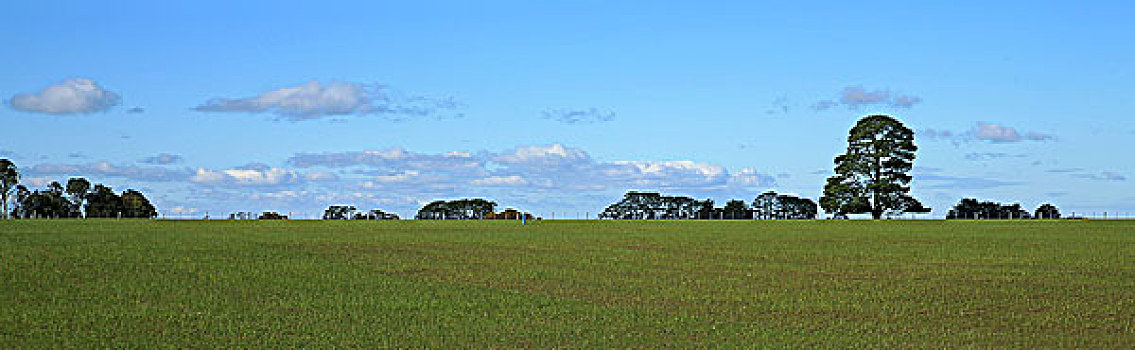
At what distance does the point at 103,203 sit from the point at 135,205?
2709 mm

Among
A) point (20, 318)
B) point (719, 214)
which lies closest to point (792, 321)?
point (20, 318)

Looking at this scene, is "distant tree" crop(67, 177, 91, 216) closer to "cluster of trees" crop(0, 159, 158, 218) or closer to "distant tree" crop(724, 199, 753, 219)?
"cluster of trees" crop(0, 159, 158, 218)

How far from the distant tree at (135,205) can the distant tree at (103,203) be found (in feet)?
1.25

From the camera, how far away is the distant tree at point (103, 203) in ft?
286

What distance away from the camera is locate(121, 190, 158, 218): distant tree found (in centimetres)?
8727

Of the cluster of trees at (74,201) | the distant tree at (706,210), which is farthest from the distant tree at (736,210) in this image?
the cluster of trees at (74,201)

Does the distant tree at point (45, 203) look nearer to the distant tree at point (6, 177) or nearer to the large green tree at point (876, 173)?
the distant tree at point (6, 177)

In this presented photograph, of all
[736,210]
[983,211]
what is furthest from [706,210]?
[983,211]

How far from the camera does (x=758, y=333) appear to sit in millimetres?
11961

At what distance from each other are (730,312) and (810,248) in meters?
15.9

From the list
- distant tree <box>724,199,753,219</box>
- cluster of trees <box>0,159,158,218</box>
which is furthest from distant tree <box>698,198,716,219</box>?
cluster of trees <box>0,159,158,218</box>

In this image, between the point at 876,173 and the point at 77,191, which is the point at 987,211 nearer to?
the point at 876,173

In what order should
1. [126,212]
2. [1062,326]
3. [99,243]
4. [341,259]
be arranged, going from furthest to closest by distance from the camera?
1. [126,212]
2. [99,243]
3. [341,259]
4. [1062,326]

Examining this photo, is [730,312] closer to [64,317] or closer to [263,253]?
[64,317]
